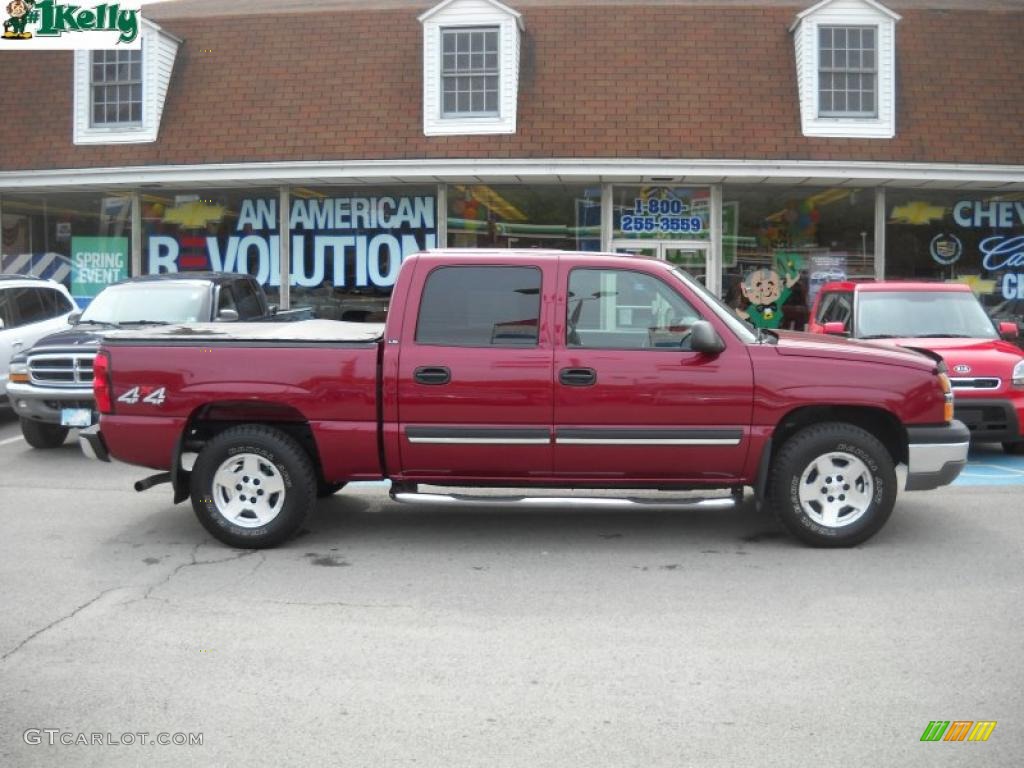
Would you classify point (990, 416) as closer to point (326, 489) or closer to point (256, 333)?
point (326, 489)

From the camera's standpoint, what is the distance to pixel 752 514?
820 centimetres

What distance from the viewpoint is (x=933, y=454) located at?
7.05 meters

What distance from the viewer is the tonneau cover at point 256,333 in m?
7.21

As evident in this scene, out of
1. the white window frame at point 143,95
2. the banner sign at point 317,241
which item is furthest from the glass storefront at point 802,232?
the white window frame at point 143,95

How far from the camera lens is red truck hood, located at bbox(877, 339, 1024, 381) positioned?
10.1 metres

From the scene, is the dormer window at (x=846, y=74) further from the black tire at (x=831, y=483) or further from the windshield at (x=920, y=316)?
the black tire at (x=831, y=483)

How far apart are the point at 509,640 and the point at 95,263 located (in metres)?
16.0

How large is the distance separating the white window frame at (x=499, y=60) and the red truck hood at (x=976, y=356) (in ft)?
27.5

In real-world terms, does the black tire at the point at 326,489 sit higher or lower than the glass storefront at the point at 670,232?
lower

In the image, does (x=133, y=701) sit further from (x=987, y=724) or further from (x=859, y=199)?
(x=859, y=199)

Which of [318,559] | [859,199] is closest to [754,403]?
[318,559]

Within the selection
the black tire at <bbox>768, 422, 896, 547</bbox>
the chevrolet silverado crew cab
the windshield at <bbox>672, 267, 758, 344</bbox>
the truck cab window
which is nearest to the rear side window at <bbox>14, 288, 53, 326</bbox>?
the chevrolet silverado crew cab

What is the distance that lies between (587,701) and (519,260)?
11.1ft

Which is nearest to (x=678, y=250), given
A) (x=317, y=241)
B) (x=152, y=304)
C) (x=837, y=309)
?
(x=317, y=241)
